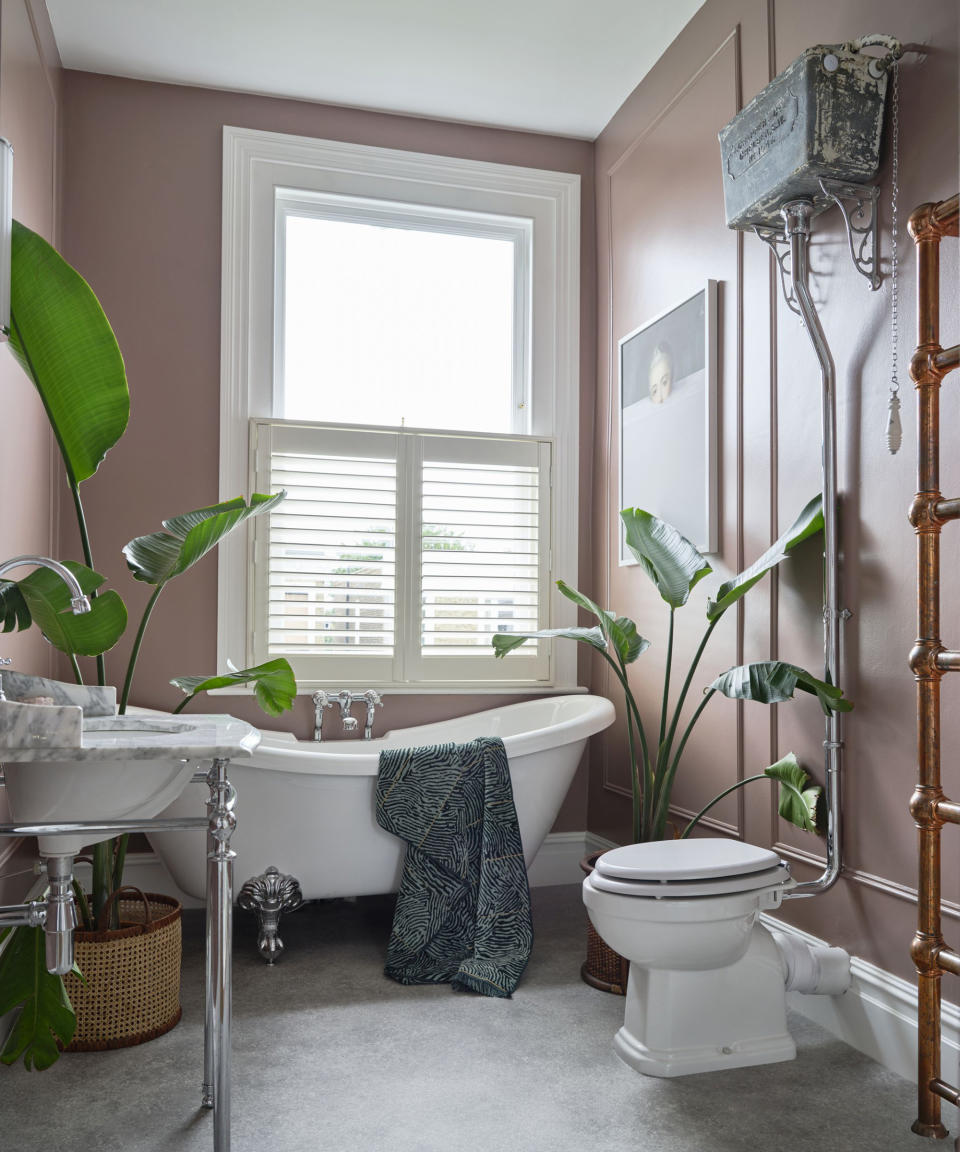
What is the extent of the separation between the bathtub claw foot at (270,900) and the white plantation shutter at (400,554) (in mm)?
875

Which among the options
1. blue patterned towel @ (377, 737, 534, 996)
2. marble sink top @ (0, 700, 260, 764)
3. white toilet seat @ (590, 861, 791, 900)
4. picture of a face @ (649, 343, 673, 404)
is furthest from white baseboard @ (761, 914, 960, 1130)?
picture of a face @ (649, 343, 673, 404)

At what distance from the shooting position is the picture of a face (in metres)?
3.12

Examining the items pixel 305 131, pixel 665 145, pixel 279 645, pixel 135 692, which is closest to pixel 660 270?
pixel 665 145

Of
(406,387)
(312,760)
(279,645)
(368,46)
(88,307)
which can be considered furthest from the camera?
(406,387)

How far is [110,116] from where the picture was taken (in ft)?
11.1

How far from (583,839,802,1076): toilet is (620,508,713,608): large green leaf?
27.3 inches

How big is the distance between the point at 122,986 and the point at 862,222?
2456 mm

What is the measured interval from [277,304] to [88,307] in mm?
1510

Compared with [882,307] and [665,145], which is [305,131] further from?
[882,307]

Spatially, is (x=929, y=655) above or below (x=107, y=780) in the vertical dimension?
above

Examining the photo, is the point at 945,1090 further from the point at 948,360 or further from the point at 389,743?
the point at 389,743

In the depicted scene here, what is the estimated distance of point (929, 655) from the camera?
1824mm

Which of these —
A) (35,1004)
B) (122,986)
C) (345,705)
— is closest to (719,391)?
(345,705)

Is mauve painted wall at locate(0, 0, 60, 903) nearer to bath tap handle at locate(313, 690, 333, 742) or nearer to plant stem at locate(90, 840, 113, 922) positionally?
plant stem at locate(90, 840, 113, 922)
